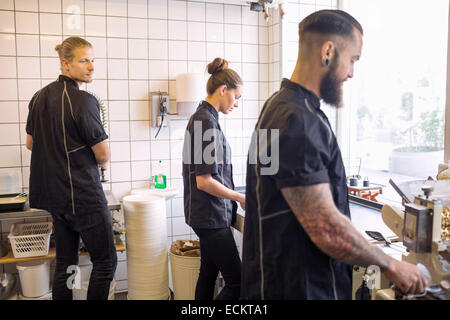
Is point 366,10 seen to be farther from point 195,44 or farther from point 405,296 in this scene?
point 405,296

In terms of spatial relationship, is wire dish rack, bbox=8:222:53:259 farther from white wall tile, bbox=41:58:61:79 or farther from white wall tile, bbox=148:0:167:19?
white wall tile, bbox=148:0:167:19

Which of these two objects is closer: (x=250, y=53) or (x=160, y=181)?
(x=160, y=181)

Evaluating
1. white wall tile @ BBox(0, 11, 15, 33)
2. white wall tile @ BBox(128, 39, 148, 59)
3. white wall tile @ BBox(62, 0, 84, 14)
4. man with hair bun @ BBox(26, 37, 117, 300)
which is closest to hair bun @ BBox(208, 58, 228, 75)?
man with hair bun @ BBox(26, 37, 117, 300)

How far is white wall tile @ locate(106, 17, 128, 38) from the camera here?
308cm

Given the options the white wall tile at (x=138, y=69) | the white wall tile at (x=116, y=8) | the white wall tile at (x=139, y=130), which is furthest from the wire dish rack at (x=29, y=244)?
the white wall tile at (x=116, y=8)

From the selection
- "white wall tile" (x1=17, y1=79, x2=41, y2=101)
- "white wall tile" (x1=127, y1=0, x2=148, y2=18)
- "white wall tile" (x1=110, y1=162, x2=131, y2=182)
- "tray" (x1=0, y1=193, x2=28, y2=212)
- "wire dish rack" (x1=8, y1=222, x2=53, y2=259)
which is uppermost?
"white wall tile" (x1=127, y1=0, x2=148, y2=18)

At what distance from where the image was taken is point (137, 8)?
3127 millimetres

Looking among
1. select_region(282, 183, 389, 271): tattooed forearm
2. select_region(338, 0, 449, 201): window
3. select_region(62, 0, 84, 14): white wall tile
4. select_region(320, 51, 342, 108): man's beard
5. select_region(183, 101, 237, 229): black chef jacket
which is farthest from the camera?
select_region(62, 0, 84, 14): white wall tile

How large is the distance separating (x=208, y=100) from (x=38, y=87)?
1.51 m

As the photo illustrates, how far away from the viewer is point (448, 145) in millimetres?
2016

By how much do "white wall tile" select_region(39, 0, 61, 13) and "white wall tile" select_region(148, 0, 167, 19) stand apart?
0.64 m

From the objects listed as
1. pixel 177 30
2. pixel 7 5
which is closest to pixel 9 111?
pixel 7 5

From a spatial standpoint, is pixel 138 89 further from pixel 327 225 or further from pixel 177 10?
pixel 327 225

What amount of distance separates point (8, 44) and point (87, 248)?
162 cm
